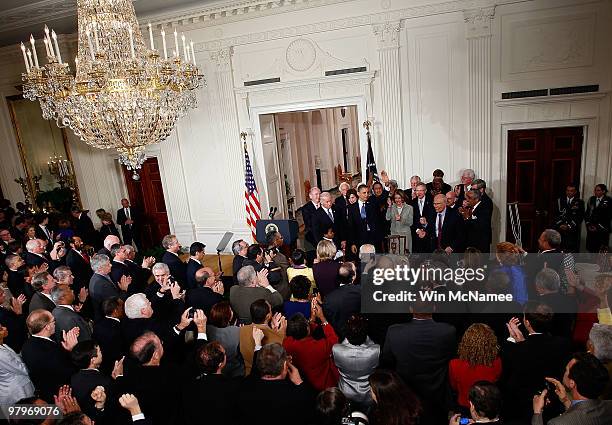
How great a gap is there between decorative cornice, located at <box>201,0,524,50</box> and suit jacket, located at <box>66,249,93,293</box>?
503 centimetres

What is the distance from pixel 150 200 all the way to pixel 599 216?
9.24 m

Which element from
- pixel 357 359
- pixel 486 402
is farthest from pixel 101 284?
pixel 486 402

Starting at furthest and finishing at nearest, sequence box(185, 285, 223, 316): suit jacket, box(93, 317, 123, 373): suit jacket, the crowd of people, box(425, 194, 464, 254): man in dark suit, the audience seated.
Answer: box(425, 194, 464, 254): man in dark suit → box(185, 285, 223, 316): suit jacket → box(93, 317, 123, 373): suit jacket → the audience seated → the crowd of people

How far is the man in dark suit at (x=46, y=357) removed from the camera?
3533 mm

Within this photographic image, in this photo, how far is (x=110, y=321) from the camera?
3.83m


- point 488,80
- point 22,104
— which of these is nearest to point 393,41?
point 488,80

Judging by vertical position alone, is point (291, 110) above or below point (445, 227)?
above

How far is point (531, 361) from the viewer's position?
295 cm

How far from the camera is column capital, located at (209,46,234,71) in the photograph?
348 inches

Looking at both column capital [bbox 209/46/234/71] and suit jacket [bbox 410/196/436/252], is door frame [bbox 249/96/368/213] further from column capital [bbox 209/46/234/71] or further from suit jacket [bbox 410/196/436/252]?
suit jacket [bbox 410/196/436/252]

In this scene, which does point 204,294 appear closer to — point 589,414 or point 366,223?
point 589,414

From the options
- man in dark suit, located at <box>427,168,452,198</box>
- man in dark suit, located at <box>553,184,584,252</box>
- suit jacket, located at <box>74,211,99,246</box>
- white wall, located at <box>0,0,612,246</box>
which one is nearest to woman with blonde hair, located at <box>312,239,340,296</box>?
man in dark suit, located at <box>427,168,452,198</box>

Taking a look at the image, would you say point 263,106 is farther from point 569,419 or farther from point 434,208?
point 569,419

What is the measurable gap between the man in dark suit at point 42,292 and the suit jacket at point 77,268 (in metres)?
1.60
